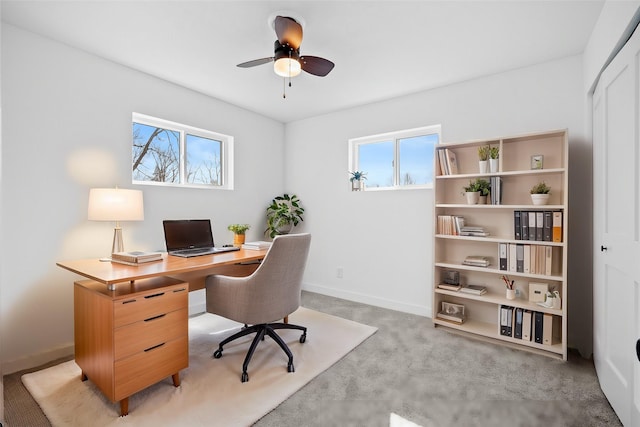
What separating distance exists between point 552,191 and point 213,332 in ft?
10.4

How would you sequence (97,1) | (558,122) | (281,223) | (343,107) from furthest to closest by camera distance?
(281,223) → (343,107) → (558,122) → (97,1)

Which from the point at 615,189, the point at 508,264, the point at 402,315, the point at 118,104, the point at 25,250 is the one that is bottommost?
the point at 402,315

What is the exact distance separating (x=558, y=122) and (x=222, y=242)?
11.3ft

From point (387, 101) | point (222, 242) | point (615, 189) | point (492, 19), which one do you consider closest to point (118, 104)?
point (222, 242)

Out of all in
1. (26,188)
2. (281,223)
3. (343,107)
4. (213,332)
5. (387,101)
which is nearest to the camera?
(26,188)

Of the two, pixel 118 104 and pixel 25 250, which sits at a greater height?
pixel 118 104

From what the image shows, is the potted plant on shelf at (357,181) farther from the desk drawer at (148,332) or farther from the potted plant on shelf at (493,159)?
the desk drawer at (148,332)

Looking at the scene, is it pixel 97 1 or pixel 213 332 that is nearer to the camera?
pixel 97 1

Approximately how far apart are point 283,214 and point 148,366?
247 centimetres

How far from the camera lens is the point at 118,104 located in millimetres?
2611

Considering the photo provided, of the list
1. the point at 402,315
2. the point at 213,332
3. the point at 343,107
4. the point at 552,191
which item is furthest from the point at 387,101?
the point at 213,332

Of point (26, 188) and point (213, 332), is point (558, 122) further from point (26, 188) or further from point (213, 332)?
point (26, 188)

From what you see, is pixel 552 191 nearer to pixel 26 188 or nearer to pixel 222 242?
pixel 222 242

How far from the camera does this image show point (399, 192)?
11.0ft
